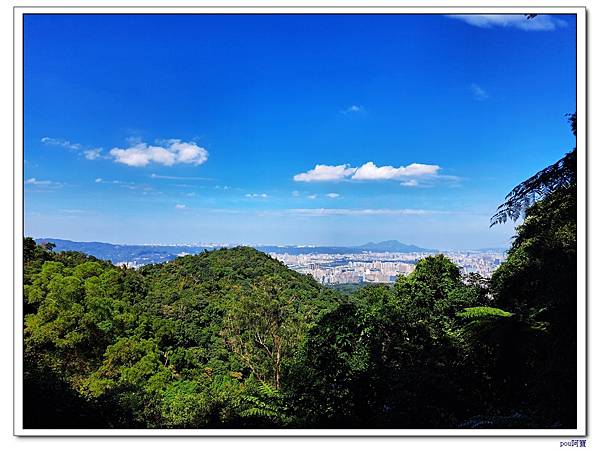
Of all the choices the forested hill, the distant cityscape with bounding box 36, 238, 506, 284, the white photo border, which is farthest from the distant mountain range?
the white photo border

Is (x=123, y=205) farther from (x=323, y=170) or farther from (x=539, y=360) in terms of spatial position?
(x=539, y=360)

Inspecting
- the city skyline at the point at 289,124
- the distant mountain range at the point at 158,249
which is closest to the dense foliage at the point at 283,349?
the distant mountain range at the point at 158,249

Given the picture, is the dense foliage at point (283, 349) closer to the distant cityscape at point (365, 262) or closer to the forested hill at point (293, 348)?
the forested hill at point (293, 348)

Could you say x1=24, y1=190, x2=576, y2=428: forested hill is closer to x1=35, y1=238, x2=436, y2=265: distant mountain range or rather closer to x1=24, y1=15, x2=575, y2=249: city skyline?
x1=35, y1=238, x2=436, y2=265: distant mountain range

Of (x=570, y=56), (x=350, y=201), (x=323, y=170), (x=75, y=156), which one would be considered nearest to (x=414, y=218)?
(x=350, y=201)
